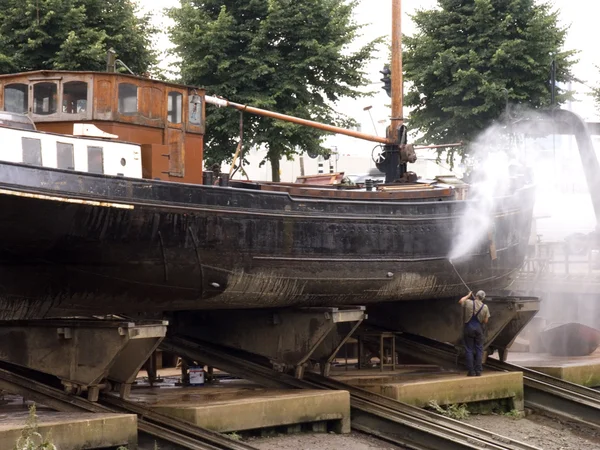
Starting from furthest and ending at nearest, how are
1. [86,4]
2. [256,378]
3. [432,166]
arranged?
[432,166], [86,4], [256,378]

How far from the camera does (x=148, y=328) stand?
12.2 metres

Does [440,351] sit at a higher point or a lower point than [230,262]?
lower

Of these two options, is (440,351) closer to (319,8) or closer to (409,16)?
(319,8)

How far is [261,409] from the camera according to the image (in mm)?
13148

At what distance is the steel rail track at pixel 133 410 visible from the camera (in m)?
11.8

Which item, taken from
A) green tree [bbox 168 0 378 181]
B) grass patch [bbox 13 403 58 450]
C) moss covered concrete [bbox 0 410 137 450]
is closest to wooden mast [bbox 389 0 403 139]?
green tree [bbox 168 0 378 181]

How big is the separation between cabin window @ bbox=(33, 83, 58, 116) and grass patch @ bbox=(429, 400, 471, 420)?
6.99 m

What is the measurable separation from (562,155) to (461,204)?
11.1 m

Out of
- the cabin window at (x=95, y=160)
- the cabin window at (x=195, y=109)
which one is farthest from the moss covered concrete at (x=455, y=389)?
the cabin window at (x=95, y=160)

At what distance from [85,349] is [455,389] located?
6.40m

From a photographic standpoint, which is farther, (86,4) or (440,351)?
(86,4)

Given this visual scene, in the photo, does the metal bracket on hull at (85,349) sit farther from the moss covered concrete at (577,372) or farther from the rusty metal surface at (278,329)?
the moss covered concrete at (577,372)

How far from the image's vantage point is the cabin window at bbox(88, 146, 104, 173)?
1328cm

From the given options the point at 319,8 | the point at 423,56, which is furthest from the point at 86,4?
the point at 423,56
